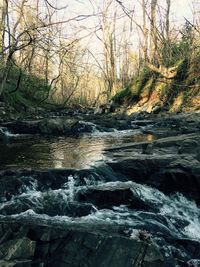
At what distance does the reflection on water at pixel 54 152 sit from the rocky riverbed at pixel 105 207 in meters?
0.04

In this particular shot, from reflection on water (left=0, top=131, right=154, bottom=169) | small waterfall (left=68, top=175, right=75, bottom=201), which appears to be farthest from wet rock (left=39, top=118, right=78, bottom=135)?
small waterfall (left=68, top=175, right=75, bottom=201)

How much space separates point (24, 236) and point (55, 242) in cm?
33

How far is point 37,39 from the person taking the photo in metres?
5.79

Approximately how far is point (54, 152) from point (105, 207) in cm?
356

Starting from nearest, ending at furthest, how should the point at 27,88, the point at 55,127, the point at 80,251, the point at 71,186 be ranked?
1. the point at 80,251
2. the point at 71,186
3. the point at 55,127
4. the point at 27,88

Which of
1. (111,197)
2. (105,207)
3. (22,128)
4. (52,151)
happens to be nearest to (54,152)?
(52,151)

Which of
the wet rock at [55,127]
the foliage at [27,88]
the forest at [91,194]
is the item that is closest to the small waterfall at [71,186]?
the forest at [91,194]

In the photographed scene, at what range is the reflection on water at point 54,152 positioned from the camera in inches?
271

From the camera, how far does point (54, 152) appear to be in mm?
8312

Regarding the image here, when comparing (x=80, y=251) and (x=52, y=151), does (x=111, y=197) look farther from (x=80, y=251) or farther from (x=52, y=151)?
(x=52, y=151)

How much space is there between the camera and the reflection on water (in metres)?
6.89

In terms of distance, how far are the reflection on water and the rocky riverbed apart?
0.13ft

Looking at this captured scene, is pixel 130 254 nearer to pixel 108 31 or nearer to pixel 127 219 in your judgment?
pixel 127 219

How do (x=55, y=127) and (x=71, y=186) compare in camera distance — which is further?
(x=55, y=127)
